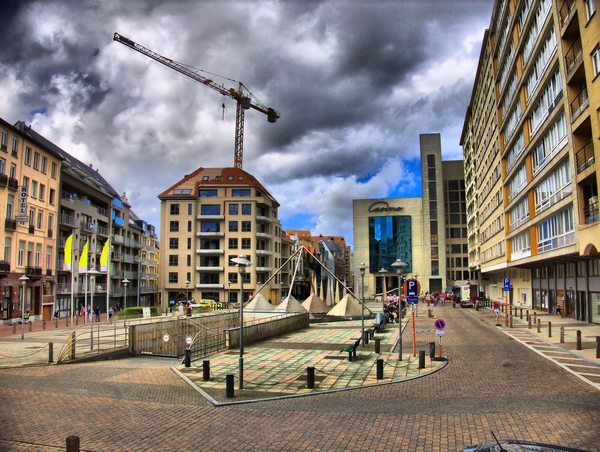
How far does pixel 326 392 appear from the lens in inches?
529

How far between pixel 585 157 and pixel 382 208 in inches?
3567

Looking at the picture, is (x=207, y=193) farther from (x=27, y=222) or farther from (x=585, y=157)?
(x=585, y=157)

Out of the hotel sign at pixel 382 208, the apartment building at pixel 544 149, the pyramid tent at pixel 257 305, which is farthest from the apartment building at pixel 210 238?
the hotel sign at pixel 382 208

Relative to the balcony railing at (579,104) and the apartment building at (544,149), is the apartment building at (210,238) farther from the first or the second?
the balcony railing at (579,104)

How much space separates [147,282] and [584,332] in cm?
8365

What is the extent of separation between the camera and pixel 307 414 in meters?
11.2

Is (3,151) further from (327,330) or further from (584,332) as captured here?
(584,332)

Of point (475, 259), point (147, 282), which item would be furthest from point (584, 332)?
point (147, 282)

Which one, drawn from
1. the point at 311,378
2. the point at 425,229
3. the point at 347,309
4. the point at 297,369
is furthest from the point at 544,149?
the point at 425,229

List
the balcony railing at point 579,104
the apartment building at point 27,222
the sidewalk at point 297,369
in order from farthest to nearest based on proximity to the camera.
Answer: the apartment building at point 27,222 < the balcony railing at point 579,104 < the sidewalk at point 297,369

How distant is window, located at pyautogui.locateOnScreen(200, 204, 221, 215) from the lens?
261 feet

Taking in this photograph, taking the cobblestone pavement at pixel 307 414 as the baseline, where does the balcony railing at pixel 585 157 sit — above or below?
above

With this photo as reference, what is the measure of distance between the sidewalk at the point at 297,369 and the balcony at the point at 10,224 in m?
26.3

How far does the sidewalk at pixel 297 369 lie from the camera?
1387 cm
